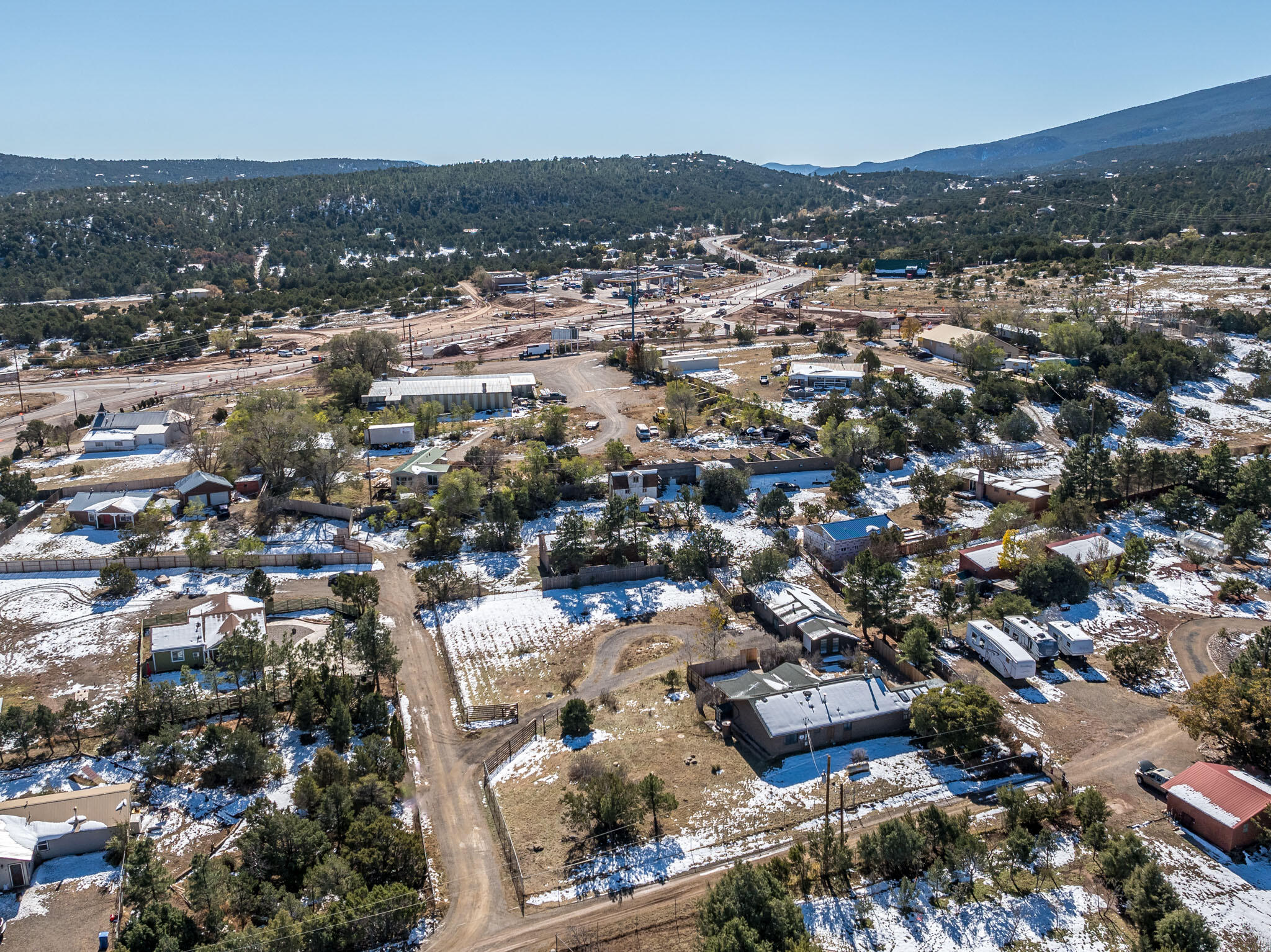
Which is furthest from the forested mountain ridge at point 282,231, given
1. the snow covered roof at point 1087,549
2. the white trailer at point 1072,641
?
the white trailer at point 1072,641

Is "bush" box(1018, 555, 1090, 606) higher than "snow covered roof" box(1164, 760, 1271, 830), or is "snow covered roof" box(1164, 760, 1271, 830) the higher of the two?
"bush" box(1018, 555, 1090, 606)

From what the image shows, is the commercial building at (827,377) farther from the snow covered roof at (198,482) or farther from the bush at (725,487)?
the snow covered roof at (198,482)

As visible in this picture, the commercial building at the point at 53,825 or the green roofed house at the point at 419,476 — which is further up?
the green roofed house at the point at 419,476

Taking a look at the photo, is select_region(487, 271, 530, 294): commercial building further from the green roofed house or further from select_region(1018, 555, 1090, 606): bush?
select_region(1018, 555, 1090, 606): bush

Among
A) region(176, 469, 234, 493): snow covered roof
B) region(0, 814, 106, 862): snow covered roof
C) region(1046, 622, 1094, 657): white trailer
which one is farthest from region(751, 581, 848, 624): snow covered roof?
region(176, 469, 234, 493): snow covered roof

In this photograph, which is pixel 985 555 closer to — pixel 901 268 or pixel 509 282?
pixel 901 268

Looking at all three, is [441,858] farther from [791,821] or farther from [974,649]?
[974,649]
